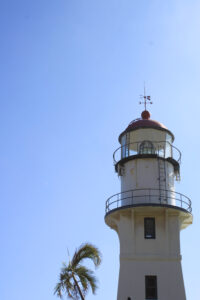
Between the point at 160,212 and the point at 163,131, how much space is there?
5625 mm

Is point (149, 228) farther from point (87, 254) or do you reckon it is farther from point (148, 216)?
point (87, 254)

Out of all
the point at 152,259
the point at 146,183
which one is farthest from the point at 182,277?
the point at 146,183

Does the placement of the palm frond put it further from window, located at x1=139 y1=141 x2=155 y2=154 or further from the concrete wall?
window, located at x1=139 y1=141 x2=155 y2=154

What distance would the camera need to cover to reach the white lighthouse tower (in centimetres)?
2338

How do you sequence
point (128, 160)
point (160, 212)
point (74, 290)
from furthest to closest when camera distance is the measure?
1. point (128, 160)
2. point (160, 212)
3. point (74, 290)

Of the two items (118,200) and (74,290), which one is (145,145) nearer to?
(118,200)

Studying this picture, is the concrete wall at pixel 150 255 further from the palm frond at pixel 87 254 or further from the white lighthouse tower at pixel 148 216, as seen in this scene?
the palm frond at pixel 87 254

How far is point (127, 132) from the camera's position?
27.7 meters

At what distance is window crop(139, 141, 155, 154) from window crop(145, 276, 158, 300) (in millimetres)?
8067

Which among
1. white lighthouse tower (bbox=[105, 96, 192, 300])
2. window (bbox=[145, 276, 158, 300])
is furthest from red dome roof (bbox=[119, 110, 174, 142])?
window (bbox=[145, 276, 158, 300])

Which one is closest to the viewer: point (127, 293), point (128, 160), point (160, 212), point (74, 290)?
point (74, 290)

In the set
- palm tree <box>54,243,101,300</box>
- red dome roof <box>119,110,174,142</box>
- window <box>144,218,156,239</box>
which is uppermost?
red dome roof <box>119,110,174,142</box>

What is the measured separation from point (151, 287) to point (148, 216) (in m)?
4.17

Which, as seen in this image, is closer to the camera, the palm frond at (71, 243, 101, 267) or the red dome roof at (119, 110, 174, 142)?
the palm frond at (71, 243, 101, 267)
